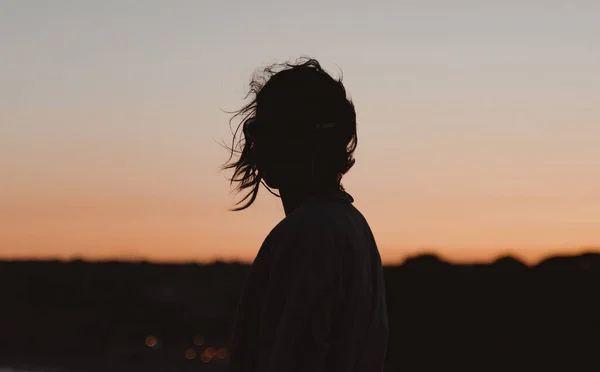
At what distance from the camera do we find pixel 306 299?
2.31 meters

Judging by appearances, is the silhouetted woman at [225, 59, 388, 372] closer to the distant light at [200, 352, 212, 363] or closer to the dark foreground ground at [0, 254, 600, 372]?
the dark foreground ground at [0, 254, 600, 372]

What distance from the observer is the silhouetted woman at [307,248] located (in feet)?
7.61

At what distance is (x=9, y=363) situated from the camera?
21.9 meters

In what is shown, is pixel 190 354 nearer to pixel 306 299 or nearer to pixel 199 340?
pixel 199 340

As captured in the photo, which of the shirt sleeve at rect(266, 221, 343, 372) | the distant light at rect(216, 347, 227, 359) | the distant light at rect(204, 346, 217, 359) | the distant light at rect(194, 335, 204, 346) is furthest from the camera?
the distant light at rect(194, 335, 204, 346)

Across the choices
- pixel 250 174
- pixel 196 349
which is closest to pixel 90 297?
pixel 196 349

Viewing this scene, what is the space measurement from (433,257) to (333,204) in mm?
15253

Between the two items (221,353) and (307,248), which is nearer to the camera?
(307,248)

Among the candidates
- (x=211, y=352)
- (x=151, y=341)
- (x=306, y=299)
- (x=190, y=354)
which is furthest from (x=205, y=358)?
(x=306, y=299)

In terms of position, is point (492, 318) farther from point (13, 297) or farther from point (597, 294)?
point (13, 297)

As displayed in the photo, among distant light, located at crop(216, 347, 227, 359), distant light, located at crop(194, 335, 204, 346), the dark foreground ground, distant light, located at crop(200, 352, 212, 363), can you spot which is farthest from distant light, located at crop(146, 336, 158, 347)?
distant light, located at crop(200, 352, 212, 363)

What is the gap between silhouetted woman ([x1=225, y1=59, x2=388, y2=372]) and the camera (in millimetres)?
2318

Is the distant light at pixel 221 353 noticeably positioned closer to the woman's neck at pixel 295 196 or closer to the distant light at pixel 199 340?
the distant light at pixel 199 340

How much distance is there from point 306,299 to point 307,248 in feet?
0.40
